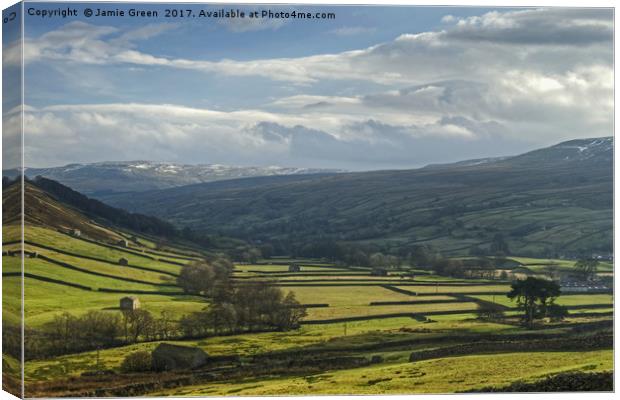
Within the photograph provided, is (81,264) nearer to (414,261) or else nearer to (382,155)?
(382,155)

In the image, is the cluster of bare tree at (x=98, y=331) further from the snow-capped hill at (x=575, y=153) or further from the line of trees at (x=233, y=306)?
the snow-capped hill at (x=575, y=153)

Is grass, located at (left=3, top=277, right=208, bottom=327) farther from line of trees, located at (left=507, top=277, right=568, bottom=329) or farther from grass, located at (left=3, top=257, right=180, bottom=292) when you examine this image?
line of trees, located at (left=507, top=277, right=568, bottom=329)

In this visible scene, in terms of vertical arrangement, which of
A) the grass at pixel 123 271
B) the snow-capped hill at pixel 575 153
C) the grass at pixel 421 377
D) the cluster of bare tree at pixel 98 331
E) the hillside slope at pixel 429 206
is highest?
the snow-capped hill at pixel 575 153

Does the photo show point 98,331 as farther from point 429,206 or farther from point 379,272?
point 429,206

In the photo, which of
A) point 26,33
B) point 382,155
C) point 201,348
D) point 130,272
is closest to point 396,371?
point 201,348

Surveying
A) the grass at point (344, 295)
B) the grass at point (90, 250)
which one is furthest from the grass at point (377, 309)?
the grass at point (90, 250)

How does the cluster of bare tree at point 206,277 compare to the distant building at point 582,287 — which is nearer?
the cluster of bare tree at point 206,277

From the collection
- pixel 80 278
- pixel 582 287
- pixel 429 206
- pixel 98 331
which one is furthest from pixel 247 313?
pixel 429 206
